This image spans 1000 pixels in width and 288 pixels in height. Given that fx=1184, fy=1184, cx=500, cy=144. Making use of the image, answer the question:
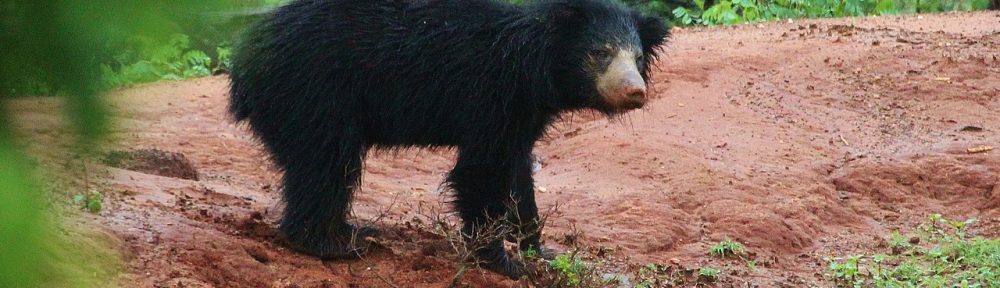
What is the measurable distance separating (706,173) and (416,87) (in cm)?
285

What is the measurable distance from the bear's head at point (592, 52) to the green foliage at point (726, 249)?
3.80 ft

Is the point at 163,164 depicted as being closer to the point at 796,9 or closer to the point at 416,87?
the point at 416,87

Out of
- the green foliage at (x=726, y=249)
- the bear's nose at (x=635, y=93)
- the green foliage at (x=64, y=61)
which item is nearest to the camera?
the green foliage at (x=64, y=61)

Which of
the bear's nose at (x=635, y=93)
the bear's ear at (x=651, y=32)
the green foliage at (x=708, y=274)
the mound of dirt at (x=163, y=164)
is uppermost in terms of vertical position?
the bear's ear at (x=651, y=32)

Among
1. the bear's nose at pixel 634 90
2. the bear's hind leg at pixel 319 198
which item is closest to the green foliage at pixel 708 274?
the bear's nose at pixel 634 90

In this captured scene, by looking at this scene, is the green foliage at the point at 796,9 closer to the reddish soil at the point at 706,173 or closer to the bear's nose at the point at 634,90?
the reddish soil at the point at 706,173

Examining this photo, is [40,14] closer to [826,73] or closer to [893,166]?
[893,166]

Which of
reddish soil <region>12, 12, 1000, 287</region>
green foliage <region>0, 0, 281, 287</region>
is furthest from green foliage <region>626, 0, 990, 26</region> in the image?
green foliage <region>0, 0, 281, 287</region>

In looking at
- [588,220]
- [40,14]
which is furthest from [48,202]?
[588,220]

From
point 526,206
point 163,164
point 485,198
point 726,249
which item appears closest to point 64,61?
point 485,198

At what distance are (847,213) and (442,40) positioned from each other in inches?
125

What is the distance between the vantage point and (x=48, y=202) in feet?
4.21

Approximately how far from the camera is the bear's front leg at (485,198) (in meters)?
5.15

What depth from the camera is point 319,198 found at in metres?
5.10
